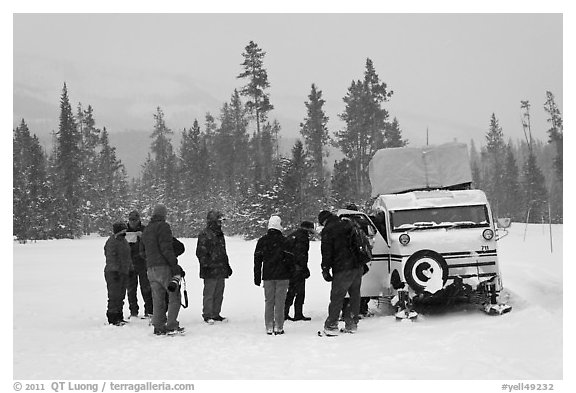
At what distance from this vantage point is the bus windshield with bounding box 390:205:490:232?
11.2 meters

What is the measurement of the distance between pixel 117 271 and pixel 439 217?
259 inches

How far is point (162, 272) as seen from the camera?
9.66m

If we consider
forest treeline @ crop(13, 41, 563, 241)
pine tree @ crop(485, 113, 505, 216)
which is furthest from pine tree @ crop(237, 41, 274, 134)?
pine tree @ crop(485, 113, 505, 216)

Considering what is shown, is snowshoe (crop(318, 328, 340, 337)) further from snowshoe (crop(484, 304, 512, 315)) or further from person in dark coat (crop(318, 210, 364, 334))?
snowshoe (crop(484, 304, 512, 315))

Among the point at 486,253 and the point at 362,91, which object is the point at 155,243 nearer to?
the point at 486,253

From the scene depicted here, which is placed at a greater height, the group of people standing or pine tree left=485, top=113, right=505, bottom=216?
pine tree left=485, top=113, right=505, bottom=216

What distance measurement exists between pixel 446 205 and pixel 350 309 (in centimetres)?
342

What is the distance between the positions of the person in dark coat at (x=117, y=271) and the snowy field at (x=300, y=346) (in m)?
0.36

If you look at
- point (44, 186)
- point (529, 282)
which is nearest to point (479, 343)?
point (529, 282)

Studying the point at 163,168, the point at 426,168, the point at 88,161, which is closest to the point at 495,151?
the point at 163,168

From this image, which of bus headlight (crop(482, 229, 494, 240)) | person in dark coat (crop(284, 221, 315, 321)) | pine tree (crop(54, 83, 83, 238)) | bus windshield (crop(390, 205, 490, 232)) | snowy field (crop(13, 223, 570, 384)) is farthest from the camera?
pine tree (crop(54, 83, 83, 238))

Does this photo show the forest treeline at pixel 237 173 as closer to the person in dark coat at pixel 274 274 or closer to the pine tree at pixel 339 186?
the pine tree at pixel 339 186

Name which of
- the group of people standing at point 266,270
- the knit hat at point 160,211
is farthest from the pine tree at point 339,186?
the knit hat at point 160,211

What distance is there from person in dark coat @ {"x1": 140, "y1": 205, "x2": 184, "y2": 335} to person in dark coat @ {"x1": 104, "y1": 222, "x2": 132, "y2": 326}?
1.44 m
